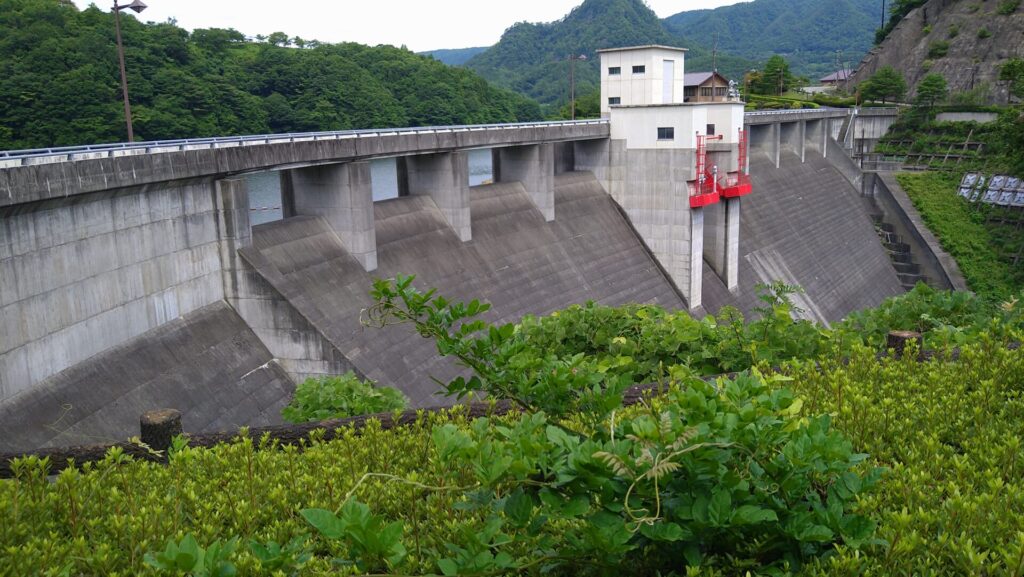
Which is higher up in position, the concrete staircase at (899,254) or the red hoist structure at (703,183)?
the red hoist structure at (703,183)

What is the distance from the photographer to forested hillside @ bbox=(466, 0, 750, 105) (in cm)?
15150

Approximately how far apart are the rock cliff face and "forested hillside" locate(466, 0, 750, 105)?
68328 mm

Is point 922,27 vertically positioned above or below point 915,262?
above

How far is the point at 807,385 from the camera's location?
766 centimetres

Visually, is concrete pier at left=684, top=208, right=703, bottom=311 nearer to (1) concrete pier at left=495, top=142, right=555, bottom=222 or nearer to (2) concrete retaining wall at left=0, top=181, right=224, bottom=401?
(1) concrete pier at left=495, top=142, right=555, bottom=222

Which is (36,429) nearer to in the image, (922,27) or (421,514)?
(421,514)

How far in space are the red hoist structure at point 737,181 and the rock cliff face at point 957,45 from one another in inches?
1813

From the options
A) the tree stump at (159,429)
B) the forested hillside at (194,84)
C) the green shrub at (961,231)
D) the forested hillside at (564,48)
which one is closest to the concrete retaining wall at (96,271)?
the tree stump at (159,429)

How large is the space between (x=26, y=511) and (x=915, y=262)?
1933 inches

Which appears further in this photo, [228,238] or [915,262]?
[915,262]

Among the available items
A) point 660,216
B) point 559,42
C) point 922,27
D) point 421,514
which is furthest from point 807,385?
point 559,42

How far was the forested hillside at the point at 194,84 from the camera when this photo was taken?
46469 mm

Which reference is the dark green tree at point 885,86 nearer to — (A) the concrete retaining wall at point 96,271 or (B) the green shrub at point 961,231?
(B) the green shrub at point 961,231

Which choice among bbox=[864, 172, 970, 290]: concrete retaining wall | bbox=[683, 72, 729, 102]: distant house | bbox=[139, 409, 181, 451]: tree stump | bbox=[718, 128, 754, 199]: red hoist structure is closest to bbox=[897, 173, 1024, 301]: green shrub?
bbox=[864, 172, 970, 290]: concrete retaining wall
